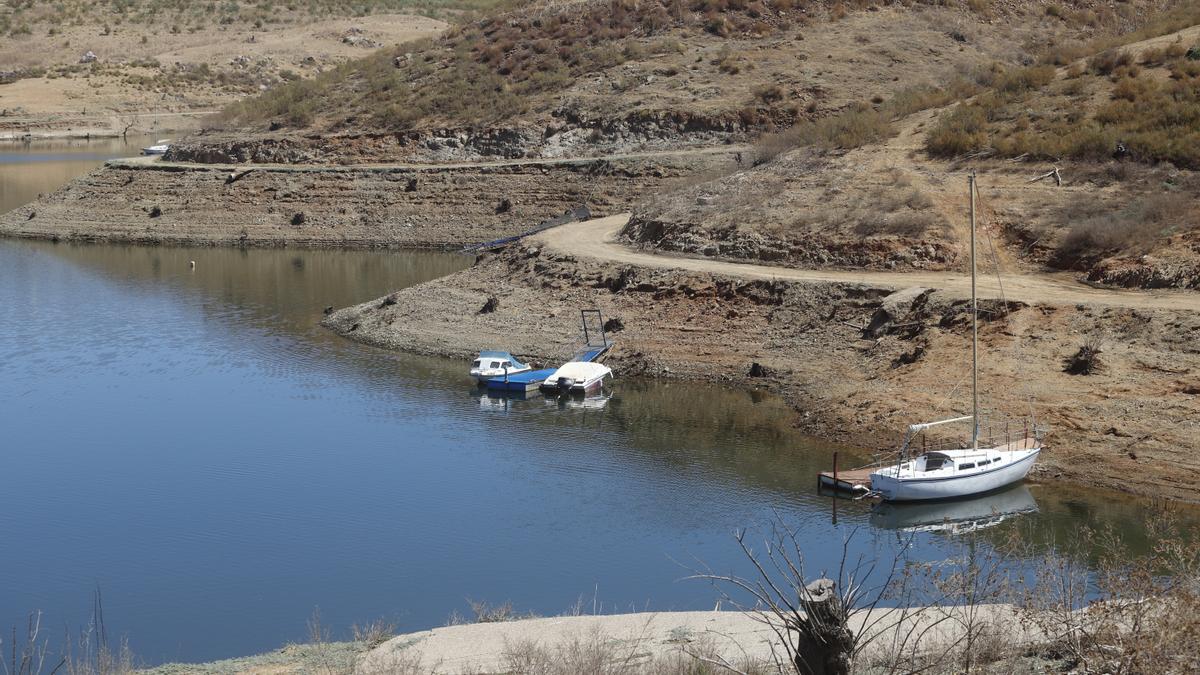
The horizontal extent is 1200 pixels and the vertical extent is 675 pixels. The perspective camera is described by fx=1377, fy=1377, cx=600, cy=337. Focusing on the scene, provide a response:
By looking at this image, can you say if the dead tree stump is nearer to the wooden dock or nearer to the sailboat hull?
the sailboat hull

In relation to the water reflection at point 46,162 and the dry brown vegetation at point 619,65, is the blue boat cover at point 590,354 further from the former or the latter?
the water reflection at point 46,162

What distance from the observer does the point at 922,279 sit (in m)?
39.8

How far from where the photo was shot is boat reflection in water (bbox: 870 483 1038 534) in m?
25.9

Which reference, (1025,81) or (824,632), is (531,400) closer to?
(824,632)

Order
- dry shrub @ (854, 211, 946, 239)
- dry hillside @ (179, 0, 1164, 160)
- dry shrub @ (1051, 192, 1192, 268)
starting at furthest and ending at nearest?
dry hillside @ (179, 0, 1164, 160) < dry shrub @ (854, 211, 946, 239) < dry shrub @ (1051, 192, 1192, 268)

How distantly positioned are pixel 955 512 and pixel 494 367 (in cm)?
1486

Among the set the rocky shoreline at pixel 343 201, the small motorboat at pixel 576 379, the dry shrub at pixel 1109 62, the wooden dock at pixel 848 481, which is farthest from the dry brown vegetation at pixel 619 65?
the wooden dock at pixel 848 481

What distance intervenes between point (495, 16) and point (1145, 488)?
66491mm

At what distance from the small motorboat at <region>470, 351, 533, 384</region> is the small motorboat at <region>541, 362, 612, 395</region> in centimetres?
110

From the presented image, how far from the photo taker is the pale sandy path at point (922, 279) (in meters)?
35.6

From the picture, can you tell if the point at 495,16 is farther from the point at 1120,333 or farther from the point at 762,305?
the point at 1120,333

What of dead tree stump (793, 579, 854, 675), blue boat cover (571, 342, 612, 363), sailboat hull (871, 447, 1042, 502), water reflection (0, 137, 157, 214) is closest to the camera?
dead tree stump (793, 579, 854, 675)

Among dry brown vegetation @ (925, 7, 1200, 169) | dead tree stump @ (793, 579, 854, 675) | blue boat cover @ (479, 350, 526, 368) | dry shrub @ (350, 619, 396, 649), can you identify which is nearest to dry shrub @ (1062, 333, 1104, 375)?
dry brown vegetation @ (925, 7, 1200, 169)

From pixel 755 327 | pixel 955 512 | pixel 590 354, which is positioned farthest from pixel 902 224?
pixel 955 512
